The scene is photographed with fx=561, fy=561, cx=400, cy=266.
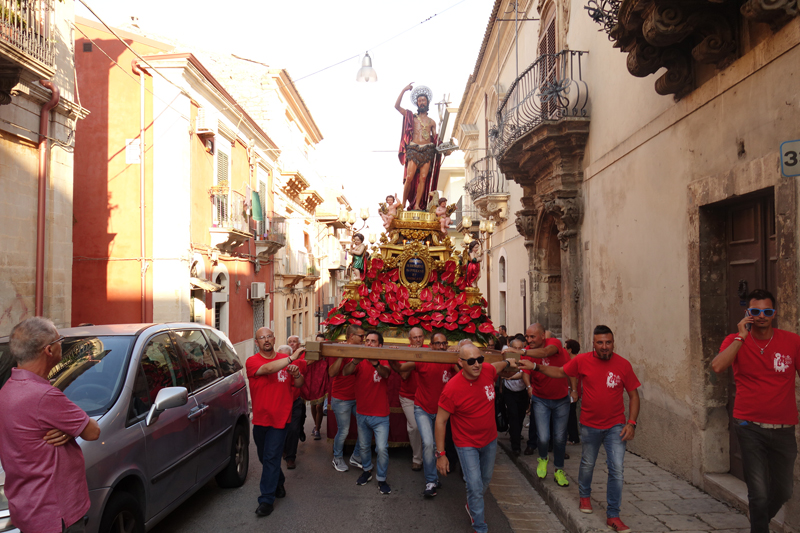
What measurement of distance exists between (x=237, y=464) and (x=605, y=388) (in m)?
4.08

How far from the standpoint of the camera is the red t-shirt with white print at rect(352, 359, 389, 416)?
6.40 metres

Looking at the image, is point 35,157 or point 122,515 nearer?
point 122,515

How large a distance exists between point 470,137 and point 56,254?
19.3 metres

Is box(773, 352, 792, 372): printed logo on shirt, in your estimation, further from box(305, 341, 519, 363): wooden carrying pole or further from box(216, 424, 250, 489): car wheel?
box(216, 424, 250, 489): car wheel

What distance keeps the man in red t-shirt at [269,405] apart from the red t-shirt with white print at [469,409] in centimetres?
158

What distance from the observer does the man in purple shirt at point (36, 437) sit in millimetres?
2871

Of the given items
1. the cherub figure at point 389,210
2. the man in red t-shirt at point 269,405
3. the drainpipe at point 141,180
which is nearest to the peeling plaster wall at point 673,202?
the cherub figure at point 389,210

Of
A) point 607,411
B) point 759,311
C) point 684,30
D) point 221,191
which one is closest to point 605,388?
point 607,411

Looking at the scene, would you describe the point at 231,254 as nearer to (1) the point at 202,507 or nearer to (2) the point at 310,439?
(2) the point at 310,439

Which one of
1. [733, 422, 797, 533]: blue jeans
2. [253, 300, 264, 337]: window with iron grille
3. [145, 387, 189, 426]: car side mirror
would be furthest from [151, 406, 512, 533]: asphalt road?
[253, 300, 264, 337]: window with iron grille

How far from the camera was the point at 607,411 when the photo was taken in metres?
4.88

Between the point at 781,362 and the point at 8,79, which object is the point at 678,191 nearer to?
the point at 781,362

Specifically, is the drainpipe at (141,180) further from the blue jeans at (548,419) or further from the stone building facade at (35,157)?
the blue jeans at (548,419)

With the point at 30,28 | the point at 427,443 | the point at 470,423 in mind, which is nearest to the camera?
Result: the point at 470,423
